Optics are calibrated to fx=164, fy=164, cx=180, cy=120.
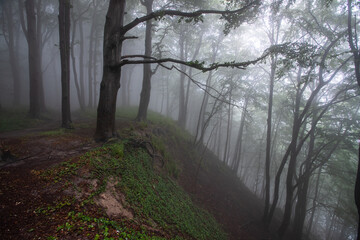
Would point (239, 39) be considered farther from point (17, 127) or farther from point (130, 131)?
point (17, 127)

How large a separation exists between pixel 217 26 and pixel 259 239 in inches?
692

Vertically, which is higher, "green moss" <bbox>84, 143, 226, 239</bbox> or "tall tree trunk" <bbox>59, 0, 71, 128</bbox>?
"tall tree trunk" <bbox>59, 0, 71, 128</bbox>

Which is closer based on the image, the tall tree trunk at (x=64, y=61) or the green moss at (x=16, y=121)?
the tall tree trunk at (x=64, y=61)

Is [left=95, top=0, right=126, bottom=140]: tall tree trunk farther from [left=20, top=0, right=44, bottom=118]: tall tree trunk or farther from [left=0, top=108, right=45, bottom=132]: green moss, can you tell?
[left=20, top=0, right=44, bottom=118]: tall tree trunk

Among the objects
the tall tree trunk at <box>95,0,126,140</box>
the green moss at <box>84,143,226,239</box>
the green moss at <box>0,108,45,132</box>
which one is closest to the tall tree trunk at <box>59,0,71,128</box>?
the green moss at <box>0,108,45,132</box>

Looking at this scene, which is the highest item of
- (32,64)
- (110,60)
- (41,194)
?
(32,64)

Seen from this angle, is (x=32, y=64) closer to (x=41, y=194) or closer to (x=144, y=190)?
(x=41, y=194)

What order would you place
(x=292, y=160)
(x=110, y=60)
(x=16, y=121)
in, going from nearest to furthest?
1. (x=110, y=60)
2. (x=292, y=160)
3. (x=16, y=121)

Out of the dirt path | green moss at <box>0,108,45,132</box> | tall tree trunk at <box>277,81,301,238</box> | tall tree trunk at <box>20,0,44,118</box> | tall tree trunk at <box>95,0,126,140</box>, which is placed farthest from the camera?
tall tree trunk at <box>20,0,44,118</box>

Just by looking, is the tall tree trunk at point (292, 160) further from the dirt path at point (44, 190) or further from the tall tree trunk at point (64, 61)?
the tall tree trunk at point (64, 61)

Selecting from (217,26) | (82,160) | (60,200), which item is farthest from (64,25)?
(217,26)

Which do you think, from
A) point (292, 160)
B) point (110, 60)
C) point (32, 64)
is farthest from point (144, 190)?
point (32, 64)

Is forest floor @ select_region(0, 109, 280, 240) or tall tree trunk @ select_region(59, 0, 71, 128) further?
tall tree trunk @ select_region(59, 0, 71, 128)

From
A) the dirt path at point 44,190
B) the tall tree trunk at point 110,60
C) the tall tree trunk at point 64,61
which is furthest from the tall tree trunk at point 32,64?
the tall tree trunk at point 110,60
